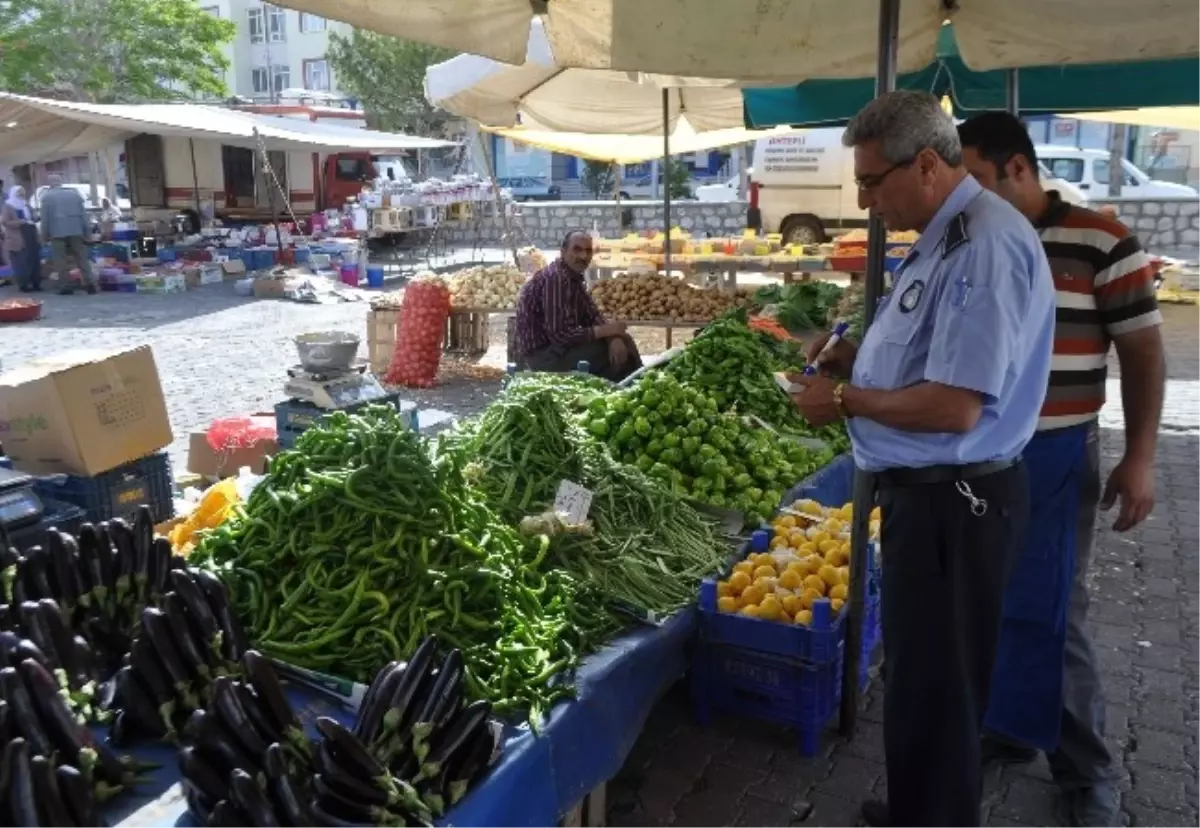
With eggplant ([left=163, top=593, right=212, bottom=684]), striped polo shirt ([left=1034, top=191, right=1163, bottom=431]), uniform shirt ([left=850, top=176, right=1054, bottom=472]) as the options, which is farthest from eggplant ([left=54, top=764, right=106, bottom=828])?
striped polo shirt ([left=1034, top=191, right=1163, bottom=431])

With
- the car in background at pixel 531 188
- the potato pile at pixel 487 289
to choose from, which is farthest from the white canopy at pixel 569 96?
the car in background at pixel 531 188

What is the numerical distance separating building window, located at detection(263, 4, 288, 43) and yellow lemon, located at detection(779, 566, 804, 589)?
173 ft

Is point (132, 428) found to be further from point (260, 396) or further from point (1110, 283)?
point (260, 396)

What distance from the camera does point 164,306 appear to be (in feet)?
54.7

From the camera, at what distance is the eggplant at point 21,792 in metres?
1.97

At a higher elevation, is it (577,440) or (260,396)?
(577,440)

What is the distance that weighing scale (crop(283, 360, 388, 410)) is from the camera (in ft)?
19.1

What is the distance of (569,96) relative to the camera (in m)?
9.45

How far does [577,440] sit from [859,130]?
2.30 metres

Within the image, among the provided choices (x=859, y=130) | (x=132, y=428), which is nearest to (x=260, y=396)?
(x=132, y=428)

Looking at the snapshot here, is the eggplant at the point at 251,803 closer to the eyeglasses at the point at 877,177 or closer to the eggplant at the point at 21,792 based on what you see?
the eggplant at the point at 21,792

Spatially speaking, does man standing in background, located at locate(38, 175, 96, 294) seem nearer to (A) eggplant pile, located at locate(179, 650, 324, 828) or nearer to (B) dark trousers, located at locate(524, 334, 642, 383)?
(B) dark trousers, located at locate(524, 334, 642, 383)

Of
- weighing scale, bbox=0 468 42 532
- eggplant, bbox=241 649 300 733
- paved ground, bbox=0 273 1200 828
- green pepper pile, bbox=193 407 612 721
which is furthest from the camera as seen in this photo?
weighing scale, bbox=0 468 42 532

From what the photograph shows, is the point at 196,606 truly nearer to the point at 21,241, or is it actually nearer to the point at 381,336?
the point at 381,336
